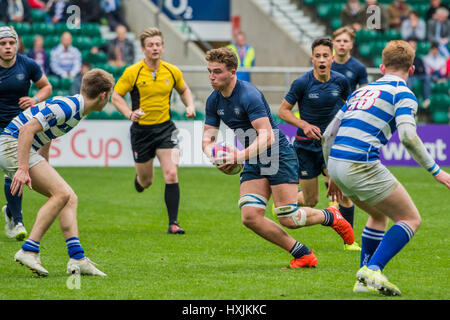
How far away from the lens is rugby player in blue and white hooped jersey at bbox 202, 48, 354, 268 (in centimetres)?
683

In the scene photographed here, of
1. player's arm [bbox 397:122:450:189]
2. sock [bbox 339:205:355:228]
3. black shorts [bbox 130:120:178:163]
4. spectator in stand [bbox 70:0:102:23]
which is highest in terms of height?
player's arm [bbox 397:122:450:189]

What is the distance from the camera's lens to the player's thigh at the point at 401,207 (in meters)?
5.92

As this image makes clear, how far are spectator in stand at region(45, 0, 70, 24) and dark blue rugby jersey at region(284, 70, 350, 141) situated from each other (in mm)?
12483

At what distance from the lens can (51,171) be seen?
6773mm

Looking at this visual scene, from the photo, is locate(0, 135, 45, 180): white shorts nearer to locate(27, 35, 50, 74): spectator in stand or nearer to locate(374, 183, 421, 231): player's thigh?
locate(374, 183, 421, 231): player's thigh

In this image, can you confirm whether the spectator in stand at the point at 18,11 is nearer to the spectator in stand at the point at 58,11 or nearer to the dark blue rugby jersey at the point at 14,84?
the spectator in stand at the point at 58,11

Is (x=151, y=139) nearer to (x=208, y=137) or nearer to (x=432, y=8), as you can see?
(x=208, y=137)

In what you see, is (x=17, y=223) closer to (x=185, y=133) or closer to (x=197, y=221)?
(x=197, y=221)

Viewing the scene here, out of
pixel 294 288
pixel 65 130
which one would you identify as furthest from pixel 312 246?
pixel 65 130

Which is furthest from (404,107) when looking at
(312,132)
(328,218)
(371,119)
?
(312,132)

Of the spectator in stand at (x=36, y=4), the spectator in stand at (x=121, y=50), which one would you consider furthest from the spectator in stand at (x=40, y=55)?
the spectator in stand at (x=36, y=4)

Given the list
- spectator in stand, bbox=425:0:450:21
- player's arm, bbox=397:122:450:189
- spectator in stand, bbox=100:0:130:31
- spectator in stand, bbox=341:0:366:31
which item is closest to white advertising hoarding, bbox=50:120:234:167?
spectator in stand, bbox=100:0:130:31

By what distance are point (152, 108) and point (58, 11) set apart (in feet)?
36.2

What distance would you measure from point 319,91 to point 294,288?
3.21 m
